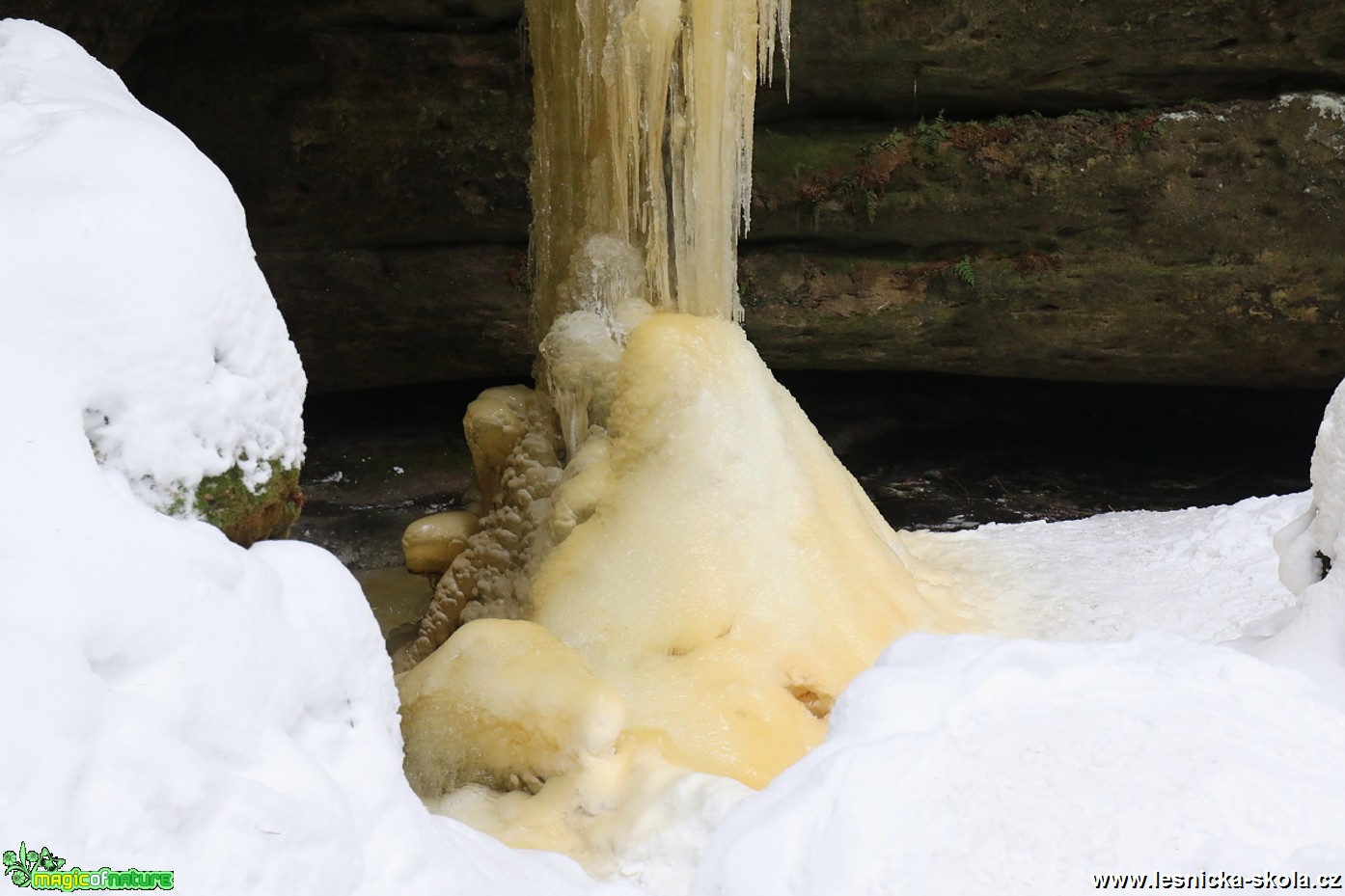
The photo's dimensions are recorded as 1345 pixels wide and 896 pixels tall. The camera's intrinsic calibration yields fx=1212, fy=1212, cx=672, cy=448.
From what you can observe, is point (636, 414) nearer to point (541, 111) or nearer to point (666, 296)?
point (666, 296)

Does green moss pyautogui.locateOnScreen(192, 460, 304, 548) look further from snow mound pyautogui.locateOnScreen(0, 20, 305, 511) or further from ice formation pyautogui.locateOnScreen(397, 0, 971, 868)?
ice formation pyautogui.locateOnScreen(397, 0, 971, 868)

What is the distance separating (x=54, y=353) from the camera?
2.04 m

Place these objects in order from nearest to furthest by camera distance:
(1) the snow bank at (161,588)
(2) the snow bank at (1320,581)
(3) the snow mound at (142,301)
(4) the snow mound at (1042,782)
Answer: (1) the snow bank at (161,588) → (3) the snow mound at (142,301) → (4) the snow mound at (1042,782) → (2) the snow bank at (1320,581)

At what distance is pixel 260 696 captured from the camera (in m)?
2.07

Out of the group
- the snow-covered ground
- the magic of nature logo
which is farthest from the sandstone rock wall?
the magic of nature logo

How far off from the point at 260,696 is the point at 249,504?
1.47ft

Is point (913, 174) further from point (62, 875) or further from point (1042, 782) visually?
point (62, 875)

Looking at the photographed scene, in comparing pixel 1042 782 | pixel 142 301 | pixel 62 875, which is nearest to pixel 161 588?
pixel 62 875

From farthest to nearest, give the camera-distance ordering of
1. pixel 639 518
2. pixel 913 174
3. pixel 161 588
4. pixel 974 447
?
pixel 974 447, pixel 913 174, pixel 639 518, pixel 161 588

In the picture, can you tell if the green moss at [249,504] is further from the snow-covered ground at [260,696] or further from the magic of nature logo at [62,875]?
the magic of nature logo at [62,875]

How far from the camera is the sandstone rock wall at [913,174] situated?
27.1 ft

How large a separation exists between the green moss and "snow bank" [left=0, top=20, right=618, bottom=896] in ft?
0.14

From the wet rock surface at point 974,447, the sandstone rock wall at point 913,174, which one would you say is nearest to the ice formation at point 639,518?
the sandstone rock wall at point 913,174

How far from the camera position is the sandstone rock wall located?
8.27m
